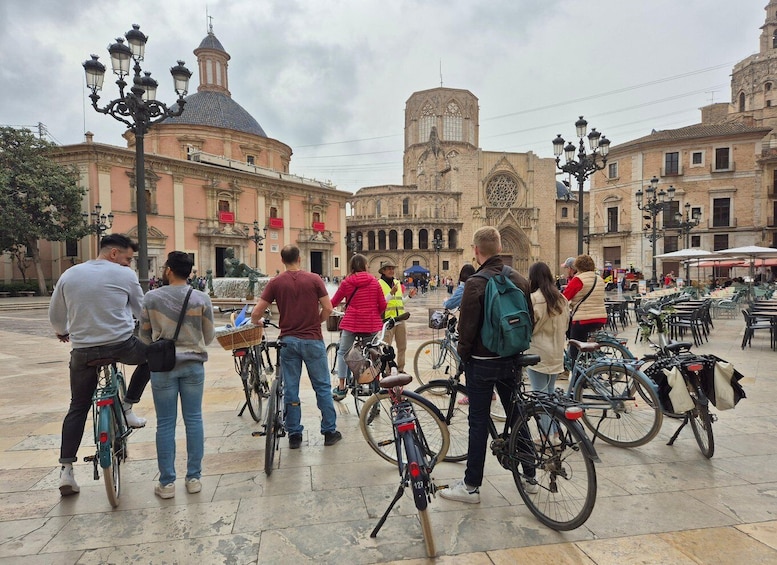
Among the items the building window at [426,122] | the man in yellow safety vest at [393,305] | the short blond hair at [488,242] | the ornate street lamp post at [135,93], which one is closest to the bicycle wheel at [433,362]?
the man in yellow safety vest at [393,305]

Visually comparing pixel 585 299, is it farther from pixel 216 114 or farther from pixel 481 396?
pixel 216 114

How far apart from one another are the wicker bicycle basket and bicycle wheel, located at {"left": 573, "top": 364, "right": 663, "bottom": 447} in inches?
118

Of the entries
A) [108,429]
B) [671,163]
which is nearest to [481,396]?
[108,429]

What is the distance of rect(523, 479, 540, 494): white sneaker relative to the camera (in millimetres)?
2934

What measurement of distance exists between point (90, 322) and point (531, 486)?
3.21 meters

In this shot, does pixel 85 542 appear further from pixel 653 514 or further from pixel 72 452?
pixel 653 514

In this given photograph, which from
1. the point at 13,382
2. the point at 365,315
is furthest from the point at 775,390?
the point at 13,382

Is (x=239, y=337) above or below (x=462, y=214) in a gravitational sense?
below

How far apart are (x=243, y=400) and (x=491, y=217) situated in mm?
48550

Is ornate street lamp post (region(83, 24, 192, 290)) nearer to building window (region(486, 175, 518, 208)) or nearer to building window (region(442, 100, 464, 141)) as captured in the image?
building window (region(486, 175, 518, 208))

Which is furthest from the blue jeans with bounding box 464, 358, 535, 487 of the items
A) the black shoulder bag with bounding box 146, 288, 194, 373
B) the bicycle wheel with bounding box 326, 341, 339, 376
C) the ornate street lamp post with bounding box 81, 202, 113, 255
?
the ornate street lamp post with bounding box 81, 202, 113, 255

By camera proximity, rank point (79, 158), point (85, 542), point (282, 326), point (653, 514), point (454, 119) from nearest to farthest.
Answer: point (85, 542) → point (653, 514) → point (282, 326) → point (79, 158) → point (454, 119)

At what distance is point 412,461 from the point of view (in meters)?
2.55

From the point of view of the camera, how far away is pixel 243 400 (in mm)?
5562
